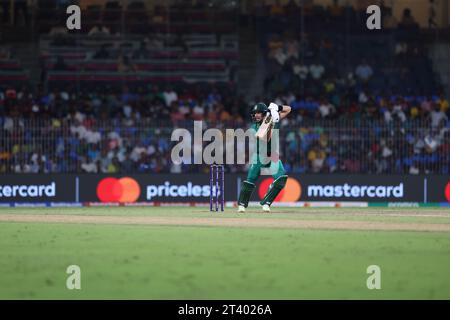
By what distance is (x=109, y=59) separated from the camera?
38438mm

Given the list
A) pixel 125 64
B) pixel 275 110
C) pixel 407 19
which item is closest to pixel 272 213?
pixel 275 110

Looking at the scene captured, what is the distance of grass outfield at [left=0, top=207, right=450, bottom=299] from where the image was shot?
37.9 ft

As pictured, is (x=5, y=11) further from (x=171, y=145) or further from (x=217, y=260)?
(x=217, y=260)

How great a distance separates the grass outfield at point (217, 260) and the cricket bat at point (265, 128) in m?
1.97

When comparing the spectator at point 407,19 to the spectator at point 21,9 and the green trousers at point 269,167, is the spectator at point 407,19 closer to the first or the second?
the spectator at point 21,9

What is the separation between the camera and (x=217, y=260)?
47.0 feet

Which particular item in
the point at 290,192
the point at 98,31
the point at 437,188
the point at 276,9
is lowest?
the point at 290,192

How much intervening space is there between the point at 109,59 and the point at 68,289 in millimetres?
27420

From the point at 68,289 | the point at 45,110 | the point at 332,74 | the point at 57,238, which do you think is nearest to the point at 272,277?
the point at 68,289

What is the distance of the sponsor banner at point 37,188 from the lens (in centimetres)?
3077

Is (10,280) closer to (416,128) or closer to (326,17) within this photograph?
(416,128)

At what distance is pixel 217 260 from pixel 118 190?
1727 centimetres

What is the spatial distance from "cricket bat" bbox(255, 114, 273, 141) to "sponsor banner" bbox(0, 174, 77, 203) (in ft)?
31.5

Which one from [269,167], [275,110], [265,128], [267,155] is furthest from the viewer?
[269,167]
